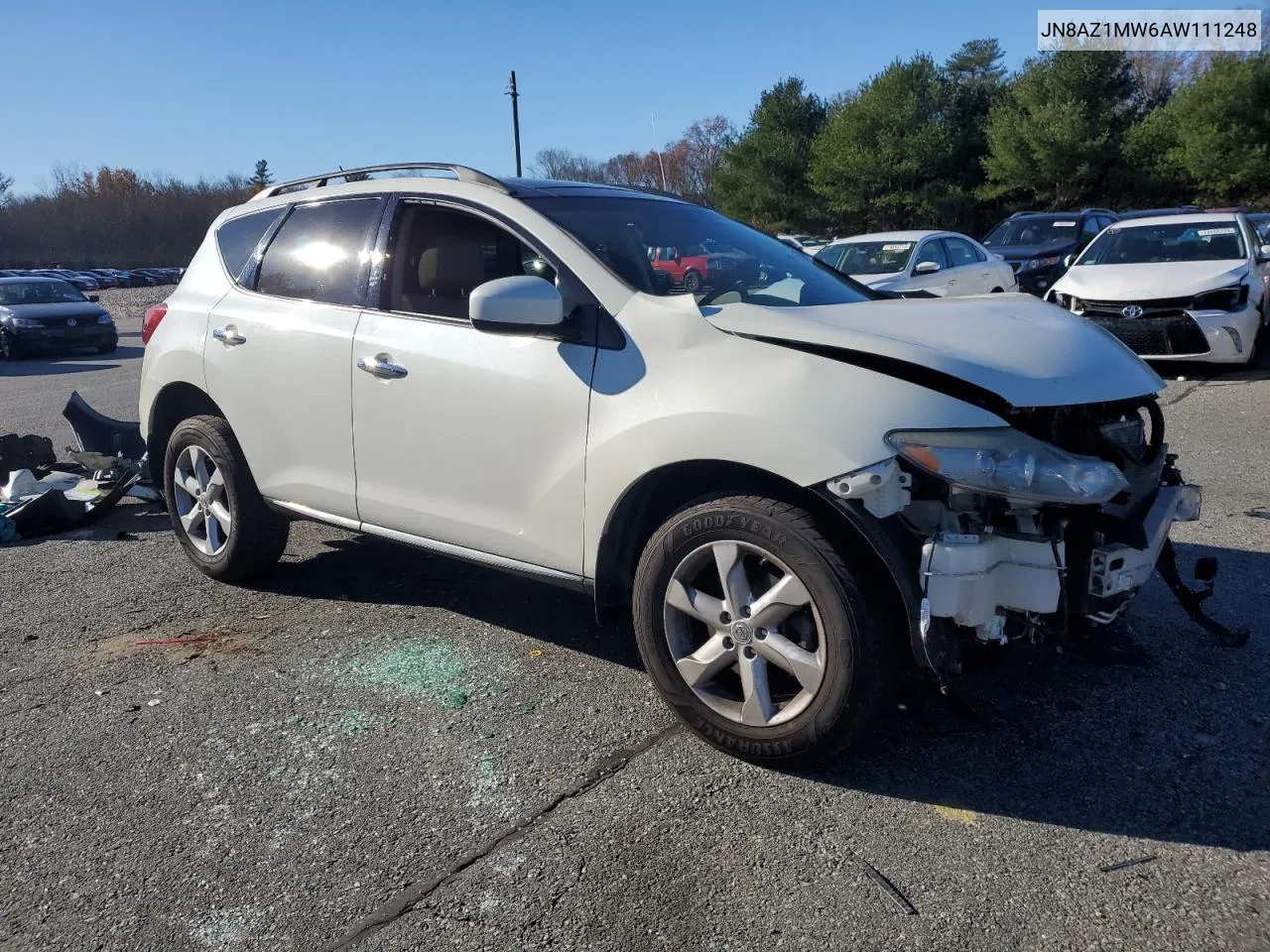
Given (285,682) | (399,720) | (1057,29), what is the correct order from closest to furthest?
(399,720) < (285,682) < (1057,29)

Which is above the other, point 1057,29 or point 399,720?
point 1057,29

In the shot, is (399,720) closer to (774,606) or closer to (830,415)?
(774,606)

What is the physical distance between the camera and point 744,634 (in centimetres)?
308

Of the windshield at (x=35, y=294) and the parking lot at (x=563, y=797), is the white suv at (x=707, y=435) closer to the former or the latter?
the parking lot at (x=563, y=797)

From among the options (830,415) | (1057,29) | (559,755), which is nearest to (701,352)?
(830,415)

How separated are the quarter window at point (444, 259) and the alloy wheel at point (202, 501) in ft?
4.66

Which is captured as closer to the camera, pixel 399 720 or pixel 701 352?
pixel 701 352

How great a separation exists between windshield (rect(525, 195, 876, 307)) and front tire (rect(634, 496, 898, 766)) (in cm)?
92

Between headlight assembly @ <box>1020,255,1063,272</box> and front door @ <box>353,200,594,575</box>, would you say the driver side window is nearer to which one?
headlight assembly @ <box>1020,255,1063,272</box>

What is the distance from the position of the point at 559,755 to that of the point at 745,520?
0.99 metres

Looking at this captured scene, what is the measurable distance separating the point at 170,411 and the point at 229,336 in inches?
33.9

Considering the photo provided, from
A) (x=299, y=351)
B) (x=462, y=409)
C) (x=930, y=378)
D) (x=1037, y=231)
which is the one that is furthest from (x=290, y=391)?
(x=1037, y=231)

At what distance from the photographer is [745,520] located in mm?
3010

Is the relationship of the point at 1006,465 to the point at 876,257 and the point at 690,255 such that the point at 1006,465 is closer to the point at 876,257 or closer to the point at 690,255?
the point at 690,255
